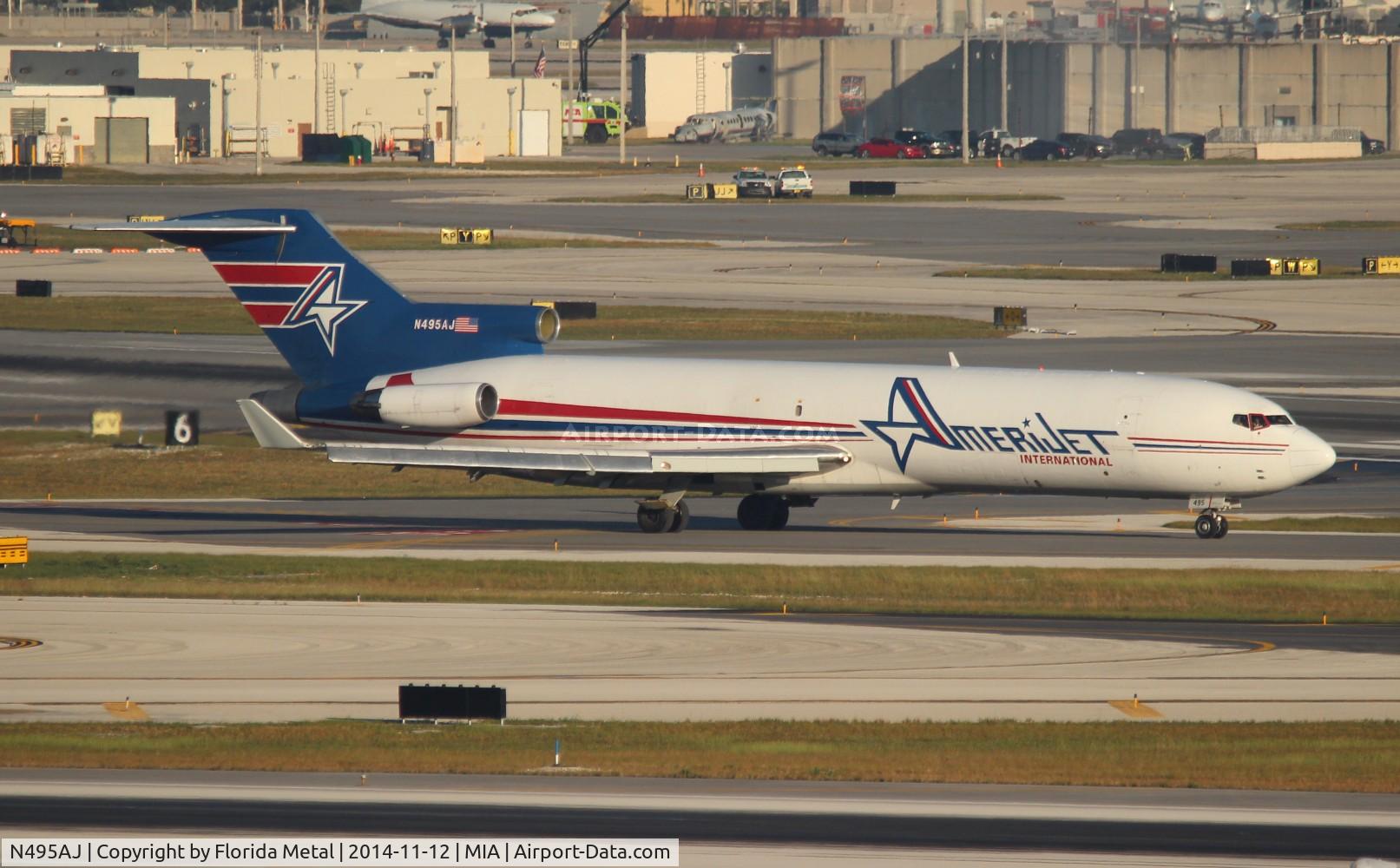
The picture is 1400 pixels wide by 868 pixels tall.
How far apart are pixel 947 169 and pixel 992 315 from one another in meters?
87.6

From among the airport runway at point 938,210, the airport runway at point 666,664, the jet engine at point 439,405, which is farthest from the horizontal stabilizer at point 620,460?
the airport runway at point 938,210

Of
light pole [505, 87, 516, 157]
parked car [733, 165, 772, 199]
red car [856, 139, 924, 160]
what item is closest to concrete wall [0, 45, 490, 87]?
light pole [505, 87, 516, 157]

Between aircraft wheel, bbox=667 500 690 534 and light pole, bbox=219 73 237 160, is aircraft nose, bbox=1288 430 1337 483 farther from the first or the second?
light pole, bbox=219 73 237 160

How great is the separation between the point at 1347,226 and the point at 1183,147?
63083 millimetres

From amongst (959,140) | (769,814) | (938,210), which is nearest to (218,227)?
(769,814)

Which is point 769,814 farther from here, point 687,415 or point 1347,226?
point 1347,226

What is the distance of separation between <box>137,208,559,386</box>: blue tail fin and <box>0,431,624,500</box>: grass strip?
4.29 meters

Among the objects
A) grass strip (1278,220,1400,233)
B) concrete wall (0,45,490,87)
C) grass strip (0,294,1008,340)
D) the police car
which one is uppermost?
concrete wall (0,45,490,87)

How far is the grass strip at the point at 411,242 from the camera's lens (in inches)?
4193

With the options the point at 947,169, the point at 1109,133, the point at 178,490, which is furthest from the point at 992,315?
the point at 1109,133

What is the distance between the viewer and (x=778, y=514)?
46.1 metres

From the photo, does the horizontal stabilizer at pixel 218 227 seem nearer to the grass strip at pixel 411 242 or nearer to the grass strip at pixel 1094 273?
the grass strip at pixel 1094 273

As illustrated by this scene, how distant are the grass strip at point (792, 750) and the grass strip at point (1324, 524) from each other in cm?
1783

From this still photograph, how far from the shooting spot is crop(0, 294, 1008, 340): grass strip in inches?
3049
